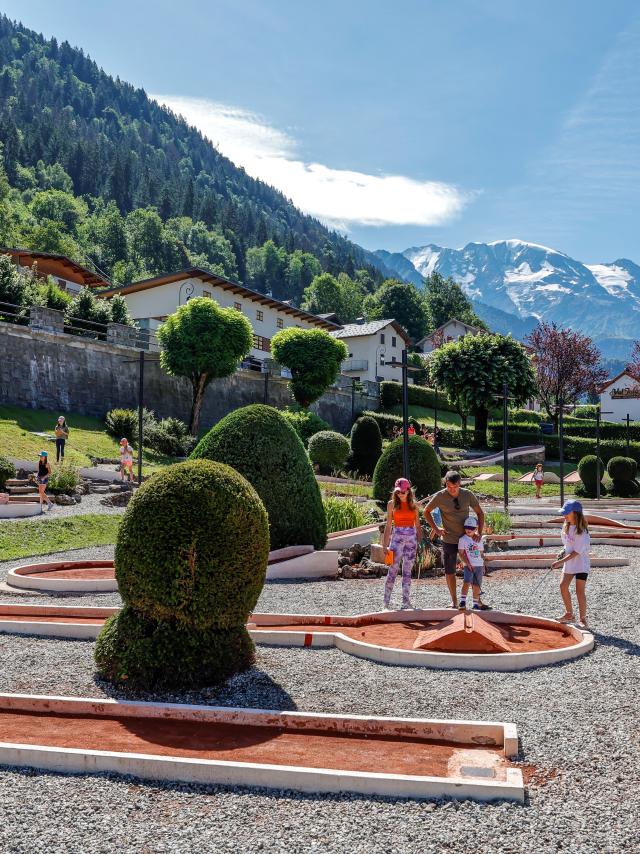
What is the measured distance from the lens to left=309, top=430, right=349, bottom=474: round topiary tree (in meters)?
34.7

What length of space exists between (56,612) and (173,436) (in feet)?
80.2

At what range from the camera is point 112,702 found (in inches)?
254

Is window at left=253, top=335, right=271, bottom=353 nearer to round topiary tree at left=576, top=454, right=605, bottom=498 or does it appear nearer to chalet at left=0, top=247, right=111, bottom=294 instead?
chalet at left=0, top=247, right=111, bottom=294

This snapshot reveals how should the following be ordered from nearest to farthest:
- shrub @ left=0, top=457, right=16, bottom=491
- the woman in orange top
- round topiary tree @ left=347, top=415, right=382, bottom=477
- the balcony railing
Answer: the woman in orange top < shrub @ left=0, top=457, right=16, bottom=491 < round topiary tree @ left=347, top=415, right=382, bottom=477 < the balcony railing

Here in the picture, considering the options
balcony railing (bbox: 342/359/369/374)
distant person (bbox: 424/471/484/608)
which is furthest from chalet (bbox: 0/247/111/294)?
distant person (bbox: 424/471/484/608)

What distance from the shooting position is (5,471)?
22531 millimetres

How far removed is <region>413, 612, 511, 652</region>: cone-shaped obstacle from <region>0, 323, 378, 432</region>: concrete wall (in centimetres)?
2693

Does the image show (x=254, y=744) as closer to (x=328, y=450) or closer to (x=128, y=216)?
(x=328, y=450)

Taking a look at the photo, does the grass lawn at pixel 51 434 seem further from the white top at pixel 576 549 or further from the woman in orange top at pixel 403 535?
the white top at pixel 576 549

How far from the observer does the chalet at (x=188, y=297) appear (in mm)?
54562

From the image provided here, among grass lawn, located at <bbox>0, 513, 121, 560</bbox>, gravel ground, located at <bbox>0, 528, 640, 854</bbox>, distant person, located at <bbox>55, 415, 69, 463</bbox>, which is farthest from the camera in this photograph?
distant person, located at <bbox>55, 415, 69, 463</bbox>

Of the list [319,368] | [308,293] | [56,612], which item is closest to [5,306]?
[319,368]

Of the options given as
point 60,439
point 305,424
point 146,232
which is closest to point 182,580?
point 60,439

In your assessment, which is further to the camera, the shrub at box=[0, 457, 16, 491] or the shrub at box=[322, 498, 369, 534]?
the shrub at box=[0, 457, 16, 491]
